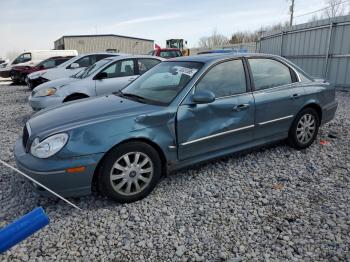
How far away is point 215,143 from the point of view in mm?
3691

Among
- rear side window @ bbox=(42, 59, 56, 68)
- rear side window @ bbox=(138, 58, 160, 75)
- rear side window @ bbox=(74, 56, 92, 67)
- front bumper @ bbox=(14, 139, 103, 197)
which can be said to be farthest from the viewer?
rear side window @ bbox=(42, 59, 56, 68)

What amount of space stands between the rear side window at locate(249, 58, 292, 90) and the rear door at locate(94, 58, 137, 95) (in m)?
3.34

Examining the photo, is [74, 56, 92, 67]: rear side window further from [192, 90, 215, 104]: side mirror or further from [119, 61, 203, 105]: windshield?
[192, 90, 215, 104]: side mirror

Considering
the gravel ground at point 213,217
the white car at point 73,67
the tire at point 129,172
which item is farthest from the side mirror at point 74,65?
the tire at point 129,172

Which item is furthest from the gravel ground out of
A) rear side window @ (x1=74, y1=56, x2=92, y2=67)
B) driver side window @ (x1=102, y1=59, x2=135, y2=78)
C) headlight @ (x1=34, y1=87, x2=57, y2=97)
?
rear side window @ (x1=74, y1=56, x2=92, y2=67)

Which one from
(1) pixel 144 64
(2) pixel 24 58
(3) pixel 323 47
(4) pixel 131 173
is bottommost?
(4) pixel 131 173

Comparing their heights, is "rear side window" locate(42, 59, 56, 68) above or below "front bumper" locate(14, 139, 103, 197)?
above

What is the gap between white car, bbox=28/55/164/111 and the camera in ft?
21.2

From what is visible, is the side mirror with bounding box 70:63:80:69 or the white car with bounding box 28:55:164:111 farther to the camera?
the side mirror with bounding box 70:63:80:69

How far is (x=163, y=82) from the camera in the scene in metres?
3.93

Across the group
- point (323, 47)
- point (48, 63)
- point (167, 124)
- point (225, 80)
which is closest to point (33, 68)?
point (48, 63)

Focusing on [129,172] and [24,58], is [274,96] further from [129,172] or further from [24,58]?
[24,58]

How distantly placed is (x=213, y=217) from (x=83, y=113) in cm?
178

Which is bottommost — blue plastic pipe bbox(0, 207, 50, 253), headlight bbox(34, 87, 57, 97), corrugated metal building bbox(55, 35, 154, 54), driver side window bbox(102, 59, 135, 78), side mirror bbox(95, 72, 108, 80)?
blue plastic pipe bbox(0, 207, 50, 253)
